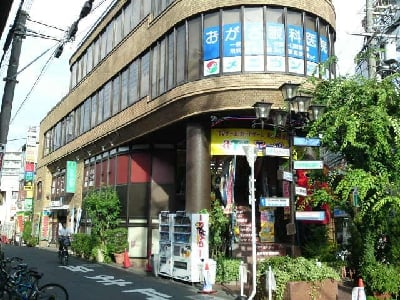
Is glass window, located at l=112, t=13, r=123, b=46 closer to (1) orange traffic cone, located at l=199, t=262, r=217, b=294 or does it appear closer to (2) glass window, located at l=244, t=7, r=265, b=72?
(2) glass window, located at l=244, t=7, r=265, b=72

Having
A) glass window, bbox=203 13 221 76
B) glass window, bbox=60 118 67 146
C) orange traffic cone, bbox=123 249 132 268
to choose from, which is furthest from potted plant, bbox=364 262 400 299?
glass window, bbox=60 118 67 146

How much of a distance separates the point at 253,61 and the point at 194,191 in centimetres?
539

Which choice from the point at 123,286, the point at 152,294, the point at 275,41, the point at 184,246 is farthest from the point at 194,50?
the point at 152,294

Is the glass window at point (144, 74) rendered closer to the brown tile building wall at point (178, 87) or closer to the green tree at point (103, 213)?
the brown tile building wall at point (178, 87)

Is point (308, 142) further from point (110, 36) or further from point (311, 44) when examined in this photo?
point (110, 36)

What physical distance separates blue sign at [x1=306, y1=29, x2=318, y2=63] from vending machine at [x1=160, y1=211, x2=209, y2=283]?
7607 mm

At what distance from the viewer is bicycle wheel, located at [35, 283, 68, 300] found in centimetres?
970

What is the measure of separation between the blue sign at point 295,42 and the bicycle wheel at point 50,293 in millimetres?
12246

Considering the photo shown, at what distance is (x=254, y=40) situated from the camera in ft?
58.5

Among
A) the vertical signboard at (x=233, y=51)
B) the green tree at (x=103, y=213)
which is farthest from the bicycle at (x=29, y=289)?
the green tree at (x=103, y=213)

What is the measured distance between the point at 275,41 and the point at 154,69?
6.41m

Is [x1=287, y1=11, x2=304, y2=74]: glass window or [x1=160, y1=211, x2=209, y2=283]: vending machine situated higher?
[x1=287, y1=11, x2=304, y2=74]: glass window

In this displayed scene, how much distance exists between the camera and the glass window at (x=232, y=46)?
1777 cm

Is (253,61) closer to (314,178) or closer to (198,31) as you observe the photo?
(198,31)
